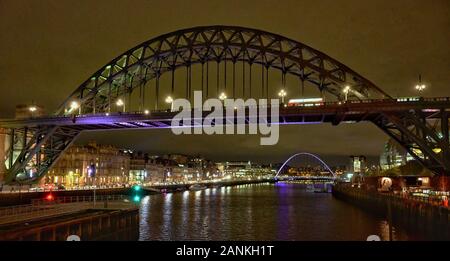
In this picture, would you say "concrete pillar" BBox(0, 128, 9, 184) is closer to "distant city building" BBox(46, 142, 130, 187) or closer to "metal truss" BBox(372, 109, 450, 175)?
"distant city building" BBox(46, 142, 130, 187)

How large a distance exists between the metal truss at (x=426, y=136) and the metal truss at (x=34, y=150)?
179ft

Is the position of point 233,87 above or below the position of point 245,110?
above

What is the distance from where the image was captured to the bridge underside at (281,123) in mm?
58906

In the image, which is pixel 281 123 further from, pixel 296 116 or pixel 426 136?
pixel 426 136

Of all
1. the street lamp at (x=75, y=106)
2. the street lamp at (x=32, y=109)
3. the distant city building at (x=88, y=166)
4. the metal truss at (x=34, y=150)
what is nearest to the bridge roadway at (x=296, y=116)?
the metal truss at (x=34, y=150)

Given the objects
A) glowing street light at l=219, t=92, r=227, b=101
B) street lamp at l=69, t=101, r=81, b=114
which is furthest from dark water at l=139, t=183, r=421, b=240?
street lamp at l=69, t=101, r=81, b=114

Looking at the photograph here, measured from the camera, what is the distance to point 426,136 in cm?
6019

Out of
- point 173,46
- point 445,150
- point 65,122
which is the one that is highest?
point 173,46

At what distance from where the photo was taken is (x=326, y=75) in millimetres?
68688

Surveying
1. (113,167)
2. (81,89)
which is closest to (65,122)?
(81,89)

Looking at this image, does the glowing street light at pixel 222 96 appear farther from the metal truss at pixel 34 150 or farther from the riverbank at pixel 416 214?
the riverbank at pixel 416 214

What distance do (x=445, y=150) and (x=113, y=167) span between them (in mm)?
106628

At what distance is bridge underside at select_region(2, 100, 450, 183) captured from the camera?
5891cm
